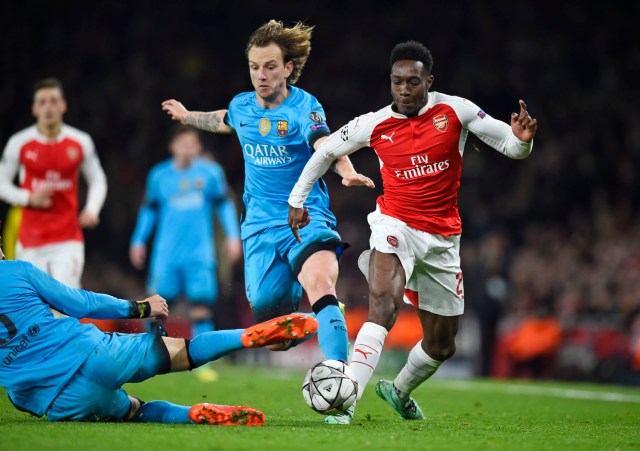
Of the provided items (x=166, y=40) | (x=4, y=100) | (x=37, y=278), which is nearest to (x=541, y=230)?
(x=166, y=40)

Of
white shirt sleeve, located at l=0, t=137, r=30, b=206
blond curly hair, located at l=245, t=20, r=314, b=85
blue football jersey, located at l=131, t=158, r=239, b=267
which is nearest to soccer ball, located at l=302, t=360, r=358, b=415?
blond curly hair, located at l=245, t=20, r=314, b=85

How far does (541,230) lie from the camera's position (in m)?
18.0

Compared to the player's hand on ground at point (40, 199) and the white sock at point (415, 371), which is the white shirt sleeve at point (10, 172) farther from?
the white sock at point (415, 371)

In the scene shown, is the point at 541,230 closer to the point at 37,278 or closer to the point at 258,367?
the point at 258,367

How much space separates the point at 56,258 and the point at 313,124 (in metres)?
4.05

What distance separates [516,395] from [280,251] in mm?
4494

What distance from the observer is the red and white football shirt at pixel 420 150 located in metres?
6.79

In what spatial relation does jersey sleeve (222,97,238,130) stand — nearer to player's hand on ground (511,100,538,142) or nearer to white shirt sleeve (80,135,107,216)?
player's hand on ground (511,100,538,142)

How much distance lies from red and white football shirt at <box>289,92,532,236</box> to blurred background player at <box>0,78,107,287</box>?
408 centimetres

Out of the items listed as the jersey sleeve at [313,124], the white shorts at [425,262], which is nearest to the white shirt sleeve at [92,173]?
the jersey sleeve at [313,124]

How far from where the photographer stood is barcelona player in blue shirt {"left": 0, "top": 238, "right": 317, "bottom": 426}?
5898mm

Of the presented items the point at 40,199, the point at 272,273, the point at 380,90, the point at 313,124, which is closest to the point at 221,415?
the point at 272,273

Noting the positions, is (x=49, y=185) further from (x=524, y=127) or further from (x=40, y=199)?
(x=524, y=127)

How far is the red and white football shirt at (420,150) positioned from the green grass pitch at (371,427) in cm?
144
